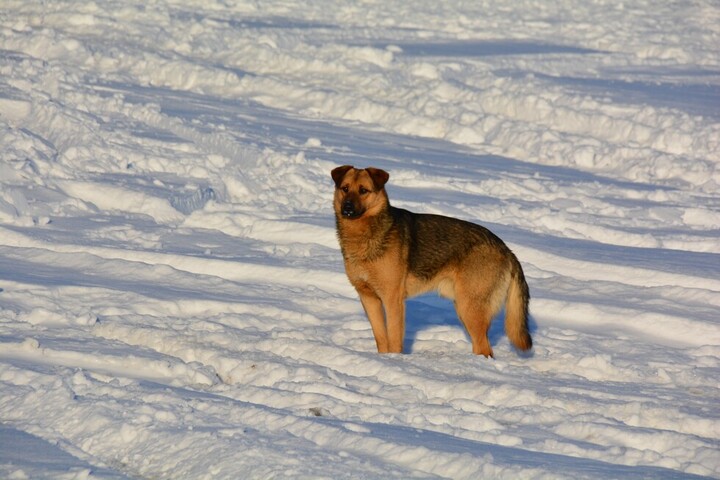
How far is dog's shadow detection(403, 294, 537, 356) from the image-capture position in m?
8.65

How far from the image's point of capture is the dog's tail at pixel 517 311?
786 cm

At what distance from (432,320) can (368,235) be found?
1.65 meters

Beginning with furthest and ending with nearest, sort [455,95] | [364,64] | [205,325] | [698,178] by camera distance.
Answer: [364,64] → [455,95] → [698,178] → [205,325]

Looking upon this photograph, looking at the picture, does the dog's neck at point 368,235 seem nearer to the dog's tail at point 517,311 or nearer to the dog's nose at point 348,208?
the dog's nose at point 348,208

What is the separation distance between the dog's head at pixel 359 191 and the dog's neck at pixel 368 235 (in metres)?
0.06

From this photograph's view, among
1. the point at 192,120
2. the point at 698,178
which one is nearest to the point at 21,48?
the point at 192,120

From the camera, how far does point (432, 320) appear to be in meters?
9.19

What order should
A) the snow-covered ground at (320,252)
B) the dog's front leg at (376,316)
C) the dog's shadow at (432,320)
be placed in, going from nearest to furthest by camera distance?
1. the snow-covered ground at (320,252)
2. the dog's front leg at (376,316)
3. the dog's shadow at (432,320)

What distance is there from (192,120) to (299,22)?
10.9 meters

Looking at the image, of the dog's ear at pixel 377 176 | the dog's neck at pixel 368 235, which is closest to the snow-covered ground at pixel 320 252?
the dog's neck at pixel 368 235

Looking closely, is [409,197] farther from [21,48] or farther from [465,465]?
[21,48]

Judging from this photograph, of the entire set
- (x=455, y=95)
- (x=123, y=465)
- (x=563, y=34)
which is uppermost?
(x=563, y=34)

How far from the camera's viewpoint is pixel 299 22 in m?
25.9

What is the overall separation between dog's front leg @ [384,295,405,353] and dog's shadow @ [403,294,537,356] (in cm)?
42
